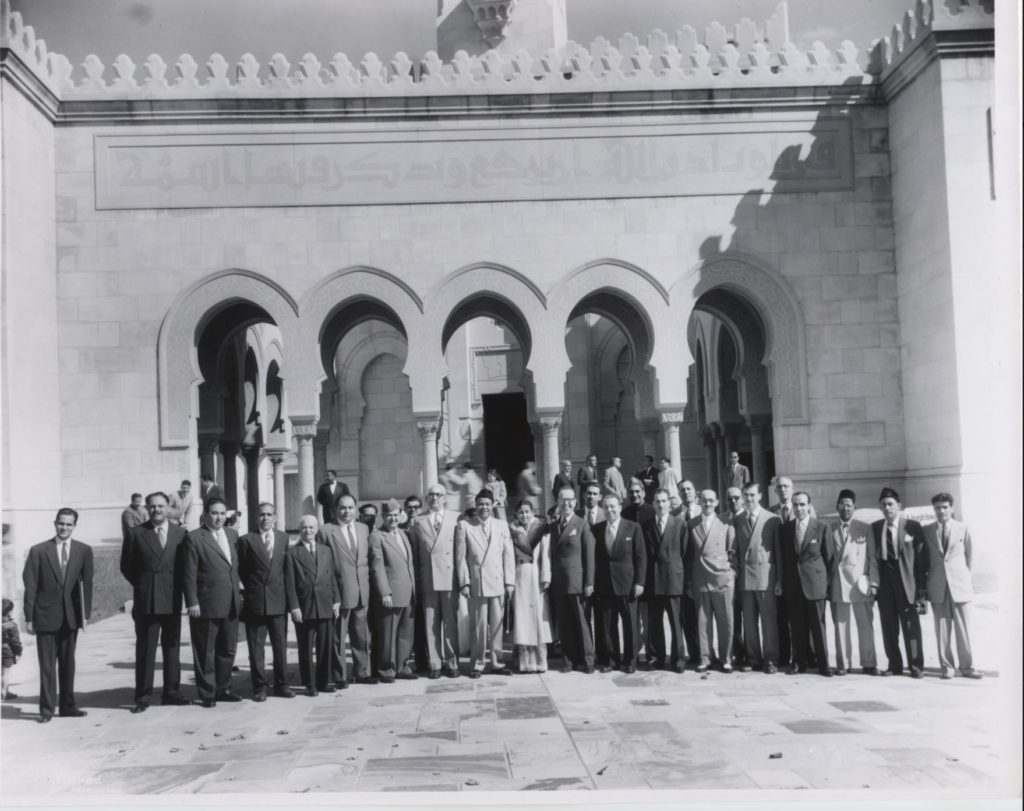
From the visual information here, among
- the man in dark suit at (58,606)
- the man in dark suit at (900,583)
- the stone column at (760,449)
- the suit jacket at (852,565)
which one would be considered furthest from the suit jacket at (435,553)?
the stone column at (760,449)

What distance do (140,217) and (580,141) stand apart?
5.41 meters

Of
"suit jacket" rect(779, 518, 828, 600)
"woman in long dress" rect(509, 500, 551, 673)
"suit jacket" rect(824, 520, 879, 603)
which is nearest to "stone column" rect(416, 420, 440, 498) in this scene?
"woman in long dress" rect(509, 500, 551, 673)

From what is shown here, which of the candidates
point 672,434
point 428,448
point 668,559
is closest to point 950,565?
point 668,559

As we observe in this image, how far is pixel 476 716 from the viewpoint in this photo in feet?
21.3

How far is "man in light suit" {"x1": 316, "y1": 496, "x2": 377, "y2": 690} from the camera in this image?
7.72 m

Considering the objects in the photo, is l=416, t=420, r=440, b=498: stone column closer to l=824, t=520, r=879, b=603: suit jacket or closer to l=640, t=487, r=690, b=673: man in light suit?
l=640, t=487, r=690, b=673: man in light suit

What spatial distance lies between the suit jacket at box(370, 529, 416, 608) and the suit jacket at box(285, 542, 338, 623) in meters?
0.49

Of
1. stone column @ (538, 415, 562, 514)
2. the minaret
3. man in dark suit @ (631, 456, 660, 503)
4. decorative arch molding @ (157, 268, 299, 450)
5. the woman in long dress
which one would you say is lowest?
the woman in long dress

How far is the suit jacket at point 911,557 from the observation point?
7.54 m

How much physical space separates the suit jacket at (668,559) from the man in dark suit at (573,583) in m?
0.48

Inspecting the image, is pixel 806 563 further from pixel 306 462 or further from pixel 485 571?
pixel 306 462

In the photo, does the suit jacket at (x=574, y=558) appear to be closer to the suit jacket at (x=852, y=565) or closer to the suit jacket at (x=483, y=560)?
the suit jacket at (x=483, y=560)

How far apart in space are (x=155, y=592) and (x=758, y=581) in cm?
443

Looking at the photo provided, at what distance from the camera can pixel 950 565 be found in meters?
7.44
